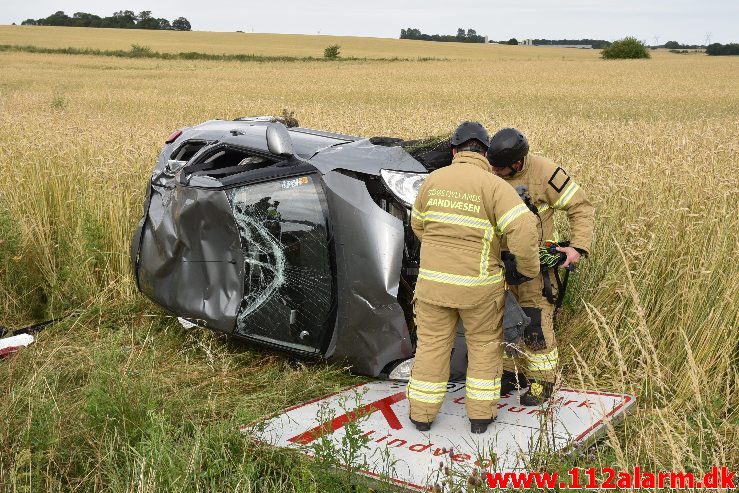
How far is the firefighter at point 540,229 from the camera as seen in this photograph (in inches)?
167

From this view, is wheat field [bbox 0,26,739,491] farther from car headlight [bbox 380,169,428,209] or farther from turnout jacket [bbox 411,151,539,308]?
car headlight [bbox 380,169,428,209]

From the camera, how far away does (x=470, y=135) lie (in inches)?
154

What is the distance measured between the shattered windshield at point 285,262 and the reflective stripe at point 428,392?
0.76 meters

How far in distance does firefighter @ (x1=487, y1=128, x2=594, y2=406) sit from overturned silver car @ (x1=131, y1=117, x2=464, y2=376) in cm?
57

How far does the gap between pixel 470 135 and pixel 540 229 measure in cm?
89

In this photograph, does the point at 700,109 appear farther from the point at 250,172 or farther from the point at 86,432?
the point at 86,432

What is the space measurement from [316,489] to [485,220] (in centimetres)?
154

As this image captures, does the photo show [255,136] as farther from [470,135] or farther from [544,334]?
[544,334]

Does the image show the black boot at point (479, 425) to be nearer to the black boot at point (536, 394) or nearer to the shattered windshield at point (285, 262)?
the black boot at point (536, 394)

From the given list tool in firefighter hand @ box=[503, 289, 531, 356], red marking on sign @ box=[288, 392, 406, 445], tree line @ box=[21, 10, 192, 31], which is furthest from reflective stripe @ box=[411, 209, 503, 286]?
tree line @ box=[21, 10, 192, 31]

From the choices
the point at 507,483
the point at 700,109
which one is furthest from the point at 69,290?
the point at 700,109

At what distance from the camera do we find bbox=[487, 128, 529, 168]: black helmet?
13.8ft

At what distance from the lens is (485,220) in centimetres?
379

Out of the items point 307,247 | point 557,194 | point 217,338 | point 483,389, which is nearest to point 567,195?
point 557,194
